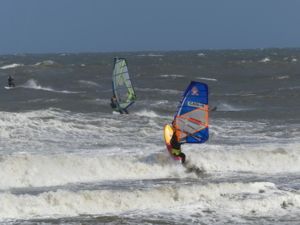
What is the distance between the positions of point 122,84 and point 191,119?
8.17m

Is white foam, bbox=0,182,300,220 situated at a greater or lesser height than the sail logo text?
lesser

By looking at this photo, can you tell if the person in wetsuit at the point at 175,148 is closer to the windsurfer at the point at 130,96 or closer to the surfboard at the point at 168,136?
the surfboard at the point at 168,136

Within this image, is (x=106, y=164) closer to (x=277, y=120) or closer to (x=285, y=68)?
(x=277, y=120)

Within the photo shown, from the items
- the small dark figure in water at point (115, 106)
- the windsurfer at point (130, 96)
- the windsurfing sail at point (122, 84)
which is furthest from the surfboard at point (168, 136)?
the small dark figure in water at point (115, 106)

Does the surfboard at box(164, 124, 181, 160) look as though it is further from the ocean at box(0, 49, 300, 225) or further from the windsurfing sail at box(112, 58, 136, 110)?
the windsurfing sail at box(112, 58, 136, 110)

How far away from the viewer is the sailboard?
1352 cm

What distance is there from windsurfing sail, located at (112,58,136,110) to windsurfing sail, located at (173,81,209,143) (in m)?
7.77

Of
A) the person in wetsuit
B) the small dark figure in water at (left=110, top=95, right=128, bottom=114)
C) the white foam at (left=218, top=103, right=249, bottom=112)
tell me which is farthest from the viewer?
the white foam at (left=218, top=103, right=249, bottom=112)

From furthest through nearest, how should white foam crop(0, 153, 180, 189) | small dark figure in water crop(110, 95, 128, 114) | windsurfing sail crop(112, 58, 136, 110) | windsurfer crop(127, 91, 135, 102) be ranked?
small dark figure in water crop(110, 95, 128, 114)
windsurfer crop(127, 91, 135, 102)
windsurfing sail crop(112, 58, 136, 110)
white foam crop(0, 153, 180, 189)

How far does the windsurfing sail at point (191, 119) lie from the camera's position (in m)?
13.5

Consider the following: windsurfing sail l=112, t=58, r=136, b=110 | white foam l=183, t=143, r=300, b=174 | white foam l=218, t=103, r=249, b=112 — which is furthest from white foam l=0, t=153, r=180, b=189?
white foam l=218, t=103, r=249, b=112

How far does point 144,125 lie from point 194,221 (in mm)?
10141

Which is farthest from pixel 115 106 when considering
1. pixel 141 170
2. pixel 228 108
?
Result: pixel 141 170

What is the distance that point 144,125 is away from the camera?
1934cm
